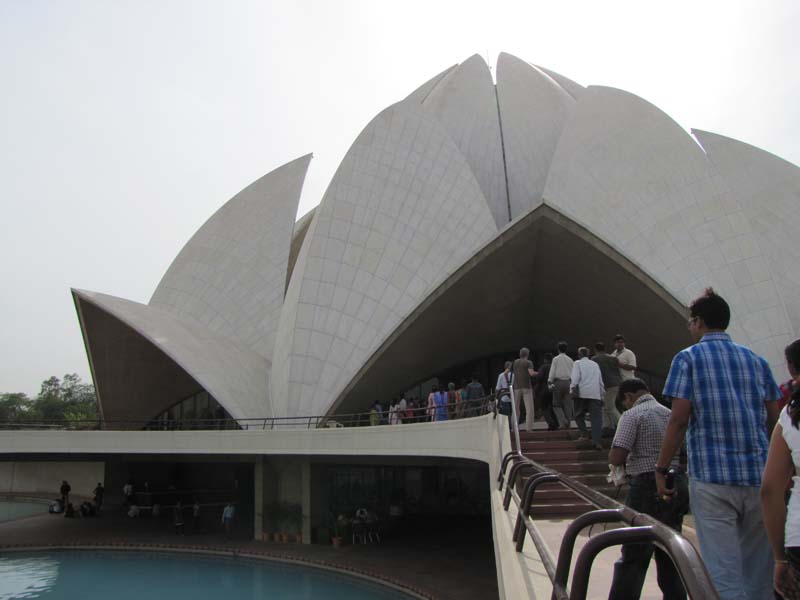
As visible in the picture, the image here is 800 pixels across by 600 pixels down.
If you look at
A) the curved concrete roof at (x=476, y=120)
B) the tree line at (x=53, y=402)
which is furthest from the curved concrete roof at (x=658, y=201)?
the tree line at (x=53, y=402)

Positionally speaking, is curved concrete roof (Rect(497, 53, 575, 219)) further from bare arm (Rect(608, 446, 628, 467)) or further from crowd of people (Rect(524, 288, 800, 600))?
crowd of people (Rect(524, 288, 800, 600))

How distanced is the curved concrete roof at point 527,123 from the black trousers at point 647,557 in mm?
19329

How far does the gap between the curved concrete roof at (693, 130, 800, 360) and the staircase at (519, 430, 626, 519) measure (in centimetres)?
796

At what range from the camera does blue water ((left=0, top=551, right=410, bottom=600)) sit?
38.3 ft

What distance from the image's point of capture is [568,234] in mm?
15852

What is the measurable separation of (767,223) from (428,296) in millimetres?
10156

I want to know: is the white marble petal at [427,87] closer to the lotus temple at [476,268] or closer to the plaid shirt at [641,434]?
the lotus temple at [476,268]

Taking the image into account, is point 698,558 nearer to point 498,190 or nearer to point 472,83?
point 498,190

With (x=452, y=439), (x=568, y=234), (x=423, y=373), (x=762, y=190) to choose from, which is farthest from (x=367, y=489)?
(x=762, y=190)

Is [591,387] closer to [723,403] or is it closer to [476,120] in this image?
[723,403]

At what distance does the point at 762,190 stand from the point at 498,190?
832 cm

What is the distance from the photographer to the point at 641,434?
336 cm

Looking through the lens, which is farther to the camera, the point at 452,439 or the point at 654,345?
the point at 654,345

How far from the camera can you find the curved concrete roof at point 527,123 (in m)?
22.8
